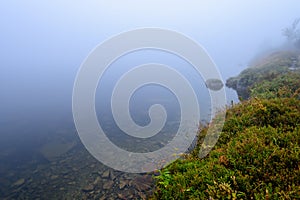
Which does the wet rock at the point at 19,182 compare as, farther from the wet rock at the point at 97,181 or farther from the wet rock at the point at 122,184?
the wet rock at the point at 122,184

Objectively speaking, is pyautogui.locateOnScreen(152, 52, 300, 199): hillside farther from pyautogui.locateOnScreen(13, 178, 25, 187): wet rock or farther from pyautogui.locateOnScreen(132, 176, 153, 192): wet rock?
pyautogui.locateOnScreen(13, 178, 25, 187): wet rock

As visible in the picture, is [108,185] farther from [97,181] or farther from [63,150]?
[63,150]

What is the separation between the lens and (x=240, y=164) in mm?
5355

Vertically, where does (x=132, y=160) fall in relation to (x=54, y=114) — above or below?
below

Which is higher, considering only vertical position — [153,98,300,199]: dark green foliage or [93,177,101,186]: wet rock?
[153,98,300,199]: dark green foliage

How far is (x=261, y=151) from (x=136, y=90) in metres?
27.2

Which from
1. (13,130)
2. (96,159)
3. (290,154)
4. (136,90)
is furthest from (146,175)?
(136,90)

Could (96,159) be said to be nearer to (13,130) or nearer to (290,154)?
(13,130)

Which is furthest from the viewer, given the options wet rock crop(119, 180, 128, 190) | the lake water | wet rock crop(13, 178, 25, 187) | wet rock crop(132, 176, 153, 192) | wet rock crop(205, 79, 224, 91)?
wet rock crop(205, 79, 224, 91)

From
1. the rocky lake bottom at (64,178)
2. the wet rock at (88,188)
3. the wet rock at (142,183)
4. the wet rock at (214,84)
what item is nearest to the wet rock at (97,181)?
the rocky lake bottom at (64,178)

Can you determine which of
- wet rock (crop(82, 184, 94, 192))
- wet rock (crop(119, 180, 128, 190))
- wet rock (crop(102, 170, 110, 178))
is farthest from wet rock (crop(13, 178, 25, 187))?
wet rock (crop(119, 180, 128, 190))

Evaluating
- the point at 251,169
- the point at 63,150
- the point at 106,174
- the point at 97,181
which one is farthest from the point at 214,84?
the point at 251,169

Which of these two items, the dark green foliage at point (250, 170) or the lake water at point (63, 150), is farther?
the lake water at point (63, 150)

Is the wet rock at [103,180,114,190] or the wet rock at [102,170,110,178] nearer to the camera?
the wet rock at [103,180,114,190]
